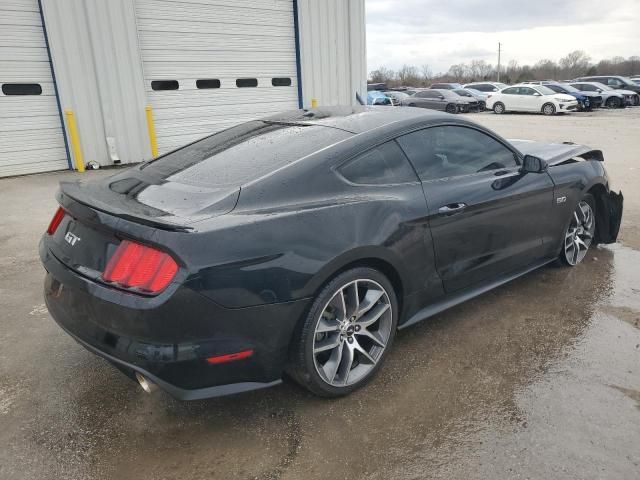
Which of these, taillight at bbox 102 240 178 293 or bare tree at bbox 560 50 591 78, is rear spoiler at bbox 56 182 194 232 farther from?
bare tree at bbox 560 50 591 78

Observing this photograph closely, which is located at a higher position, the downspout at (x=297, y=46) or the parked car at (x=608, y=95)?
the downspout at (x=297, y=46)

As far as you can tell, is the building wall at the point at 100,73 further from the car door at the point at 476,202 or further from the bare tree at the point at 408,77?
the bare tree at the point at 408,77

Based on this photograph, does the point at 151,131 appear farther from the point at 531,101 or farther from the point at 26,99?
the point at 531,101

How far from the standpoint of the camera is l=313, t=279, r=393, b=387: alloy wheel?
258 cm

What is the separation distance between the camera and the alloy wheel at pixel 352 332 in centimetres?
258

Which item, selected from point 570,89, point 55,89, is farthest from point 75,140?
point 570,89

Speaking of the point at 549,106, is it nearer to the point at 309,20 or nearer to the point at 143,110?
the point at 309,20

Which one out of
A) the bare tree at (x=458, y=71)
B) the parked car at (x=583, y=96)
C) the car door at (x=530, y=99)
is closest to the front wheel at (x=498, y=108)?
the car door at (x=530, y=99)

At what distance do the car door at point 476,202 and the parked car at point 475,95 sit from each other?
25975 mm

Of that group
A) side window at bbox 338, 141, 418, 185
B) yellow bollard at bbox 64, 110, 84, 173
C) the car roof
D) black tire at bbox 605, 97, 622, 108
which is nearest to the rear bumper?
side window at bbox 338, 141, 418, 185

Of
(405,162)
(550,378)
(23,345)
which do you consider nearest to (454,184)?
(405,162)

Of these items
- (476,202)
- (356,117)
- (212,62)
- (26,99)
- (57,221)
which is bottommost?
(476,202)

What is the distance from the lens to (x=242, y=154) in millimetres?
2938

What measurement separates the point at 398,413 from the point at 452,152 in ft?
5.64
